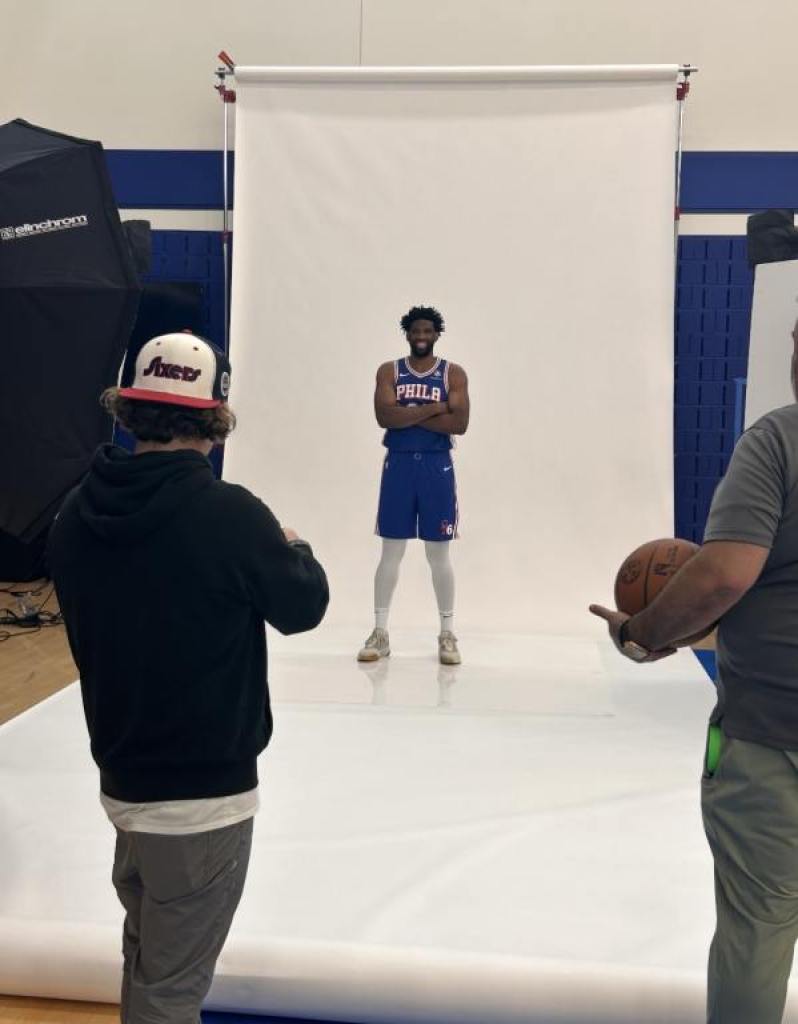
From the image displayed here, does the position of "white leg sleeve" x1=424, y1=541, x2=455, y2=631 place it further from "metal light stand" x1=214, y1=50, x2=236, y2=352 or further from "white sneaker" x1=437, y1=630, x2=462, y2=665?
"metal light stand" x1=214, y1=50, x2=236, y2=352

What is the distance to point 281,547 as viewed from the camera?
4.65 feet

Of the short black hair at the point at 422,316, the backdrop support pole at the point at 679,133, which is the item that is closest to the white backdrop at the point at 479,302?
the backdrop support pole at the point at 679,133

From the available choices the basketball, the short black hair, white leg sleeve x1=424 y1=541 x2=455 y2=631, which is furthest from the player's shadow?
the basketball

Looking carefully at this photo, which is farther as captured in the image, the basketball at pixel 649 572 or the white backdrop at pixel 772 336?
the white backdrop at pixel 772 336

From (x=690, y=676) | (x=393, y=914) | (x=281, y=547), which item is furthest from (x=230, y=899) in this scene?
(x=690, y=676)

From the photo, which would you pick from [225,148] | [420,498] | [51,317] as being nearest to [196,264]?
[225,148]

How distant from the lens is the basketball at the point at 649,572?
1.77 m

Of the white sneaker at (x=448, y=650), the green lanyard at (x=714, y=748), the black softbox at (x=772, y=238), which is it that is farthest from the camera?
the white sneaker at (x=448, y=650)

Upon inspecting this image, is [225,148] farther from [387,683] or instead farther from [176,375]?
[176,375]

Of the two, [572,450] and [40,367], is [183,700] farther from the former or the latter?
[572,450]

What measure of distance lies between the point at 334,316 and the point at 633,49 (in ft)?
7.15

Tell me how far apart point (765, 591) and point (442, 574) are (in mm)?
3161

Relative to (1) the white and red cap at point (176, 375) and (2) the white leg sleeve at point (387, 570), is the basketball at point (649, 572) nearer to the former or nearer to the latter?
(1) the white and red cap at point (176, 375)

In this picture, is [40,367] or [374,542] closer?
[40,367]
